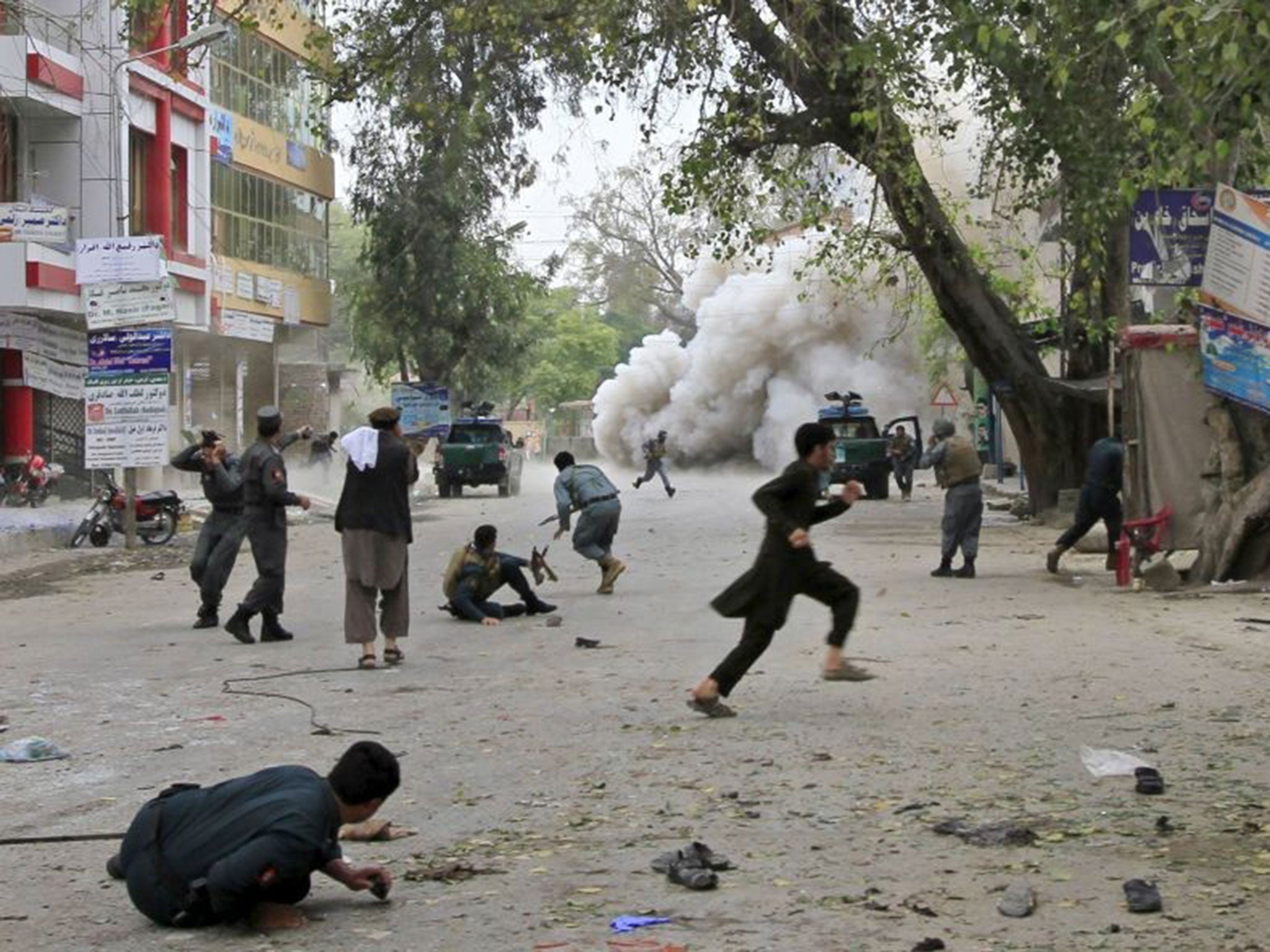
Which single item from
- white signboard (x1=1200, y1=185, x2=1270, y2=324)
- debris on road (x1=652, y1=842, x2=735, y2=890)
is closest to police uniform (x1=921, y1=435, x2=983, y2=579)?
white signboard (x1=1200, y1=185, x2=1270, y2=324)

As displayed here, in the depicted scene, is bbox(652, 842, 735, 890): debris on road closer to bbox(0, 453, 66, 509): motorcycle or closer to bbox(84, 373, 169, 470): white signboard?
bbox(84, 373, 169, 470): white signboard

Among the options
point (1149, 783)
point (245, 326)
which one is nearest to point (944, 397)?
point (245, 326)

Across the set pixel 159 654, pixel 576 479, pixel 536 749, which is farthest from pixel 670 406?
pixel 536 749

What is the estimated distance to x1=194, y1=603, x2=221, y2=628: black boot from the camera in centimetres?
1505

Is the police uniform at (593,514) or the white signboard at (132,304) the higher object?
the white signboard at (132,304)

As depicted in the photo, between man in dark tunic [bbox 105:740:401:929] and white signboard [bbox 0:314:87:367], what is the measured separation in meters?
27.6

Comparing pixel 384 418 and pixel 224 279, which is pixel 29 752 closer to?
pixel 384 418

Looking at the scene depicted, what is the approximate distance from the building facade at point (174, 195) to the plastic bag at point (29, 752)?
10377mm

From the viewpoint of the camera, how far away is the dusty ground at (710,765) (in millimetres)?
5656

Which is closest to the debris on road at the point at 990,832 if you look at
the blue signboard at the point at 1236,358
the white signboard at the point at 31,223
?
the blue signboard at the point at 1236,358

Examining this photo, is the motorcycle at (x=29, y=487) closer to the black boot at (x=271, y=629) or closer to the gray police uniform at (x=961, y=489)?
the gray police uniform at (x=961, y=489)

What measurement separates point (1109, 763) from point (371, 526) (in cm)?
569

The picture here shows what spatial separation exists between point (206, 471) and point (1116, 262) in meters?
15.0

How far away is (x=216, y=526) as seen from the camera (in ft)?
48.7
